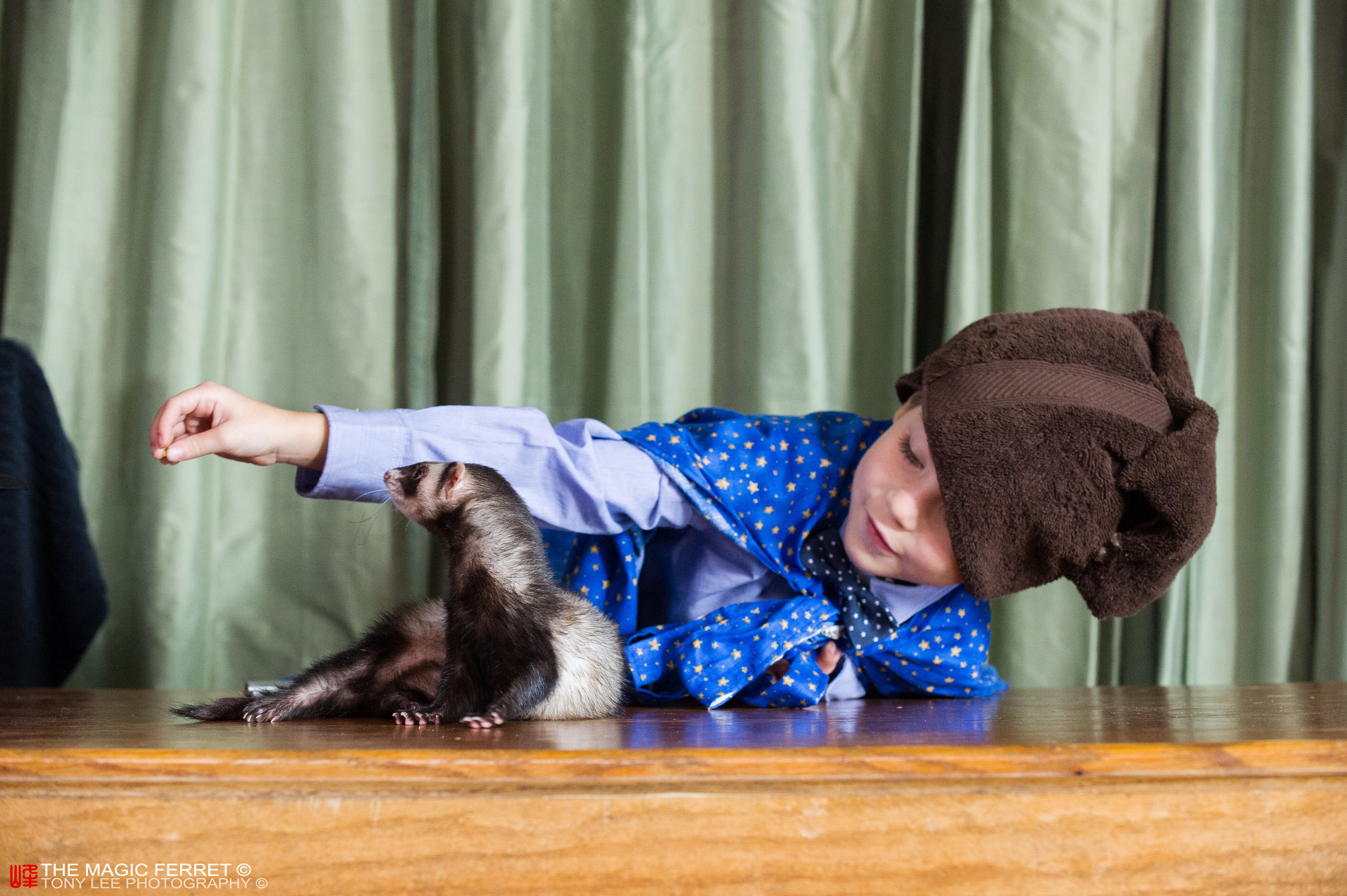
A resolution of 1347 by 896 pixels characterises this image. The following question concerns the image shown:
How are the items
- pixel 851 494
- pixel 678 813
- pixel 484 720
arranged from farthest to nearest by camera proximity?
pixel 851 494 → pixel 484 720 → pixel 678 813

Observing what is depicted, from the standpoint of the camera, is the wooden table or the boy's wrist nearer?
the wooden table

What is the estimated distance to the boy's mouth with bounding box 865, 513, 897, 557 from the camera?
0.73m

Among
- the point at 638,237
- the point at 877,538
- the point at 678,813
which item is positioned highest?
the point at 638,237

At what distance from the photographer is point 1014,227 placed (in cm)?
112

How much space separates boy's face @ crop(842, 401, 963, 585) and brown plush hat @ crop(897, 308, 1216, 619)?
0.10ft

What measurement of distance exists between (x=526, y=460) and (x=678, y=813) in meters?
0.36

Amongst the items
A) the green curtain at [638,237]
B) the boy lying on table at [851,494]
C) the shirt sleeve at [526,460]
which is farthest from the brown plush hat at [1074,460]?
the green curtain at [638,237]

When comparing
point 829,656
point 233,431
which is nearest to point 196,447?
point 233,431

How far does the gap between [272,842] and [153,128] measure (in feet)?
2.83

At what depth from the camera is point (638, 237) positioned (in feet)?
3.55

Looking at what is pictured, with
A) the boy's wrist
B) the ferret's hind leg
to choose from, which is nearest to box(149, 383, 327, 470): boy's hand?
the boy's wrist

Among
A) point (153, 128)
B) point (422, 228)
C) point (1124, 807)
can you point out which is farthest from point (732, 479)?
point (153, 128)

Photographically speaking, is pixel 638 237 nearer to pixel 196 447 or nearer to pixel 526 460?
pixel 526 460

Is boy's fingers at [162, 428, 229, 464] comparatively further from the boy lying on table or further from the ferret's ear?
the ferret's ear
